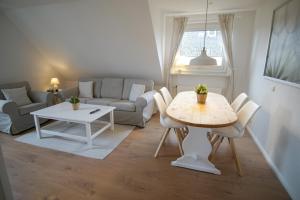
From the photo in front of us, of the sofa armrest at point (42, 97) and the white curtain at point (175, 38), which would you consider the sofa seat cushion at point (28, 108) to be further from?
the white curtain at point (175, 38)

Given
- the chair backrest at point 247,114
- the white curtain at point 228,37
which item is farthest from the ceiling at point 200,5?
the chair backrest at point 247,114

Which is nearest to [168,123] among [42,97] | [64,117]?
[64,117]

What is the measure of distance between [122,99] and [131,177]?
7.25 feet

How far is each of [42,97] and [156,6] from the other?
2965 millimetres

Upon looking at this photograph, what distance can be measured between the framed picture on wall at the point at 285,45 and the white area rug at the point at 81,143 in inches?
95.8

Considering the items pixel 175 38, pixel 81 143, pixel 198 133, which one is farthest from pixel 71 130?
pixel 175 38

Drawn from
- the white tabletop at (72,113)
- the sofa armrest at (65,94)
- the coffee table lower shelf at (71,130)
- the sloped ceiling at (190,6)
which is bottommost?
the coffee table lower shelf at (71,130)

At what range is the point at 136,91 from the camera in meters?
3.76

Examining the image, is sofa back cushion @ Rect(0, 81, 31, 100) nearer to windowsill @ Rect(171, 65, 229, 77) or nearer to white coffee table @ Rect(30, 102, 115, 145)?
white coffee table @ Rect(30, 102, 115, 145)

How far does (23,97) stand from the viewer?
3.60m

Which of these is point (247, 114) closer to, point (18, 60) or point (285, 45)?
point (285, 45)

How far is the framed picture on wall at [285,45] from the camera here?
5.88 ft

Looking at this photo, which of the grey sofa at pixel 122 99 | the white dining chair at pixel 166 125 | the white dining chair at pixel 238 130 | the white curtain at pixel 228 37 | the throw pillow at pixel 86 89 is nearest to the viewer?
the white dining chair at pixel 238 130

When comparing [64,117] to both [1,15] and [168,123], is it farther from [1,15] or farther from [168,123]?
[1,15]
